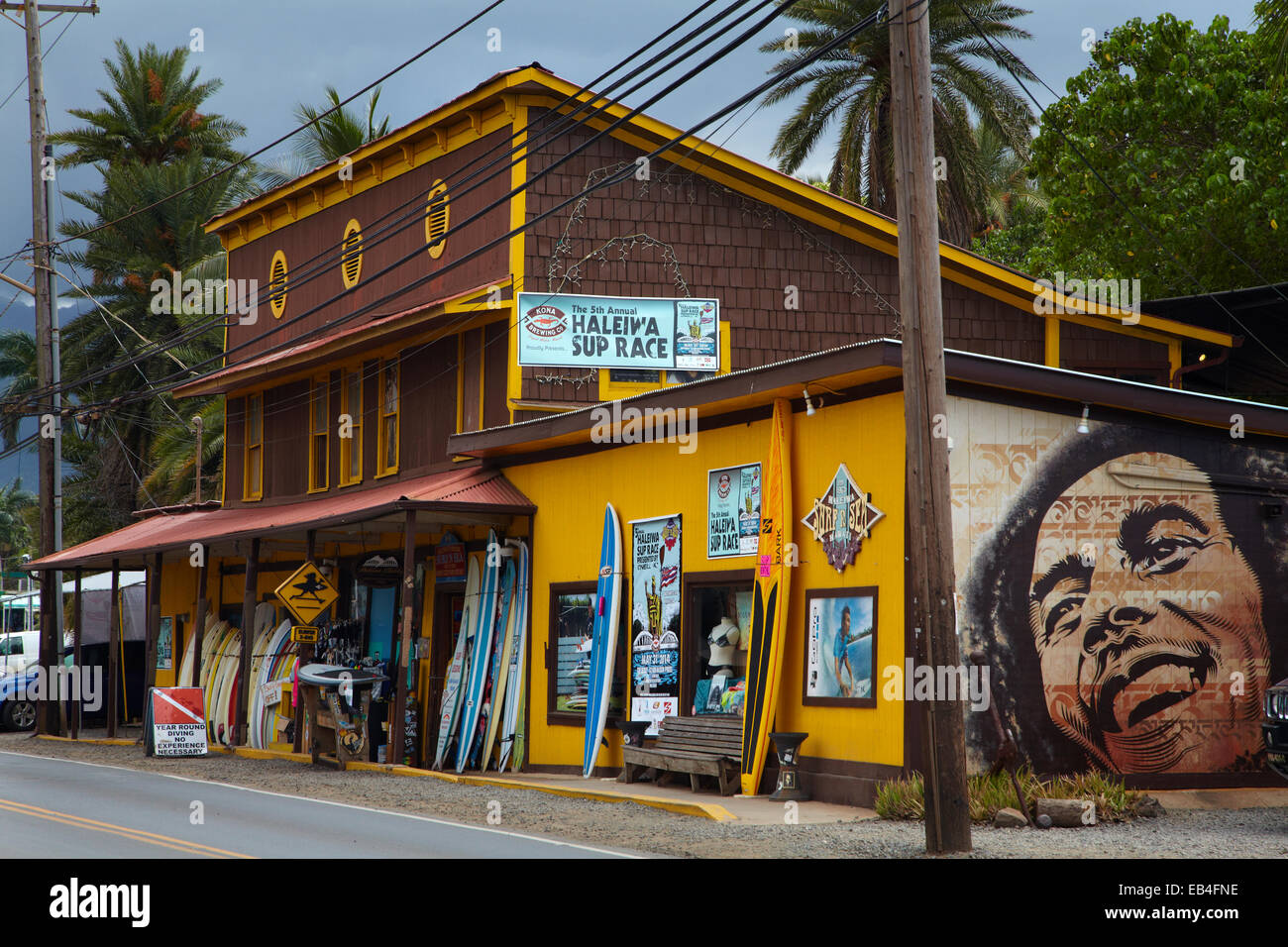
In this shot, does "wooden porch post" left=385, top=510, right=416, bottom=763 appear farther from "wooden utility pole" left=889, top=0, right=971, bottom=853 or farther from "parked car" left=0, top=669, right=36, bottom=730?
"parked car" left=0, top=669, right=36, bottom=730

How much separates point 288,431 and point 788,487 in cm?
1418

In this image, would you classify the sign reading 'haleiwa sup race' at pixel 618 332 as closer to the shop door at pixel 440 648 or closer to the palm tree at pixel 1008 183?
the shop door at pixel 440 648

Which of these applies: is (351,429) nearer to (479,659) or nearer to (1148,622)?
(479,659)

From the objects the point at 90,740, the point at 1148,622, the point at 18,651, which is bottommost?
the point at 90,740

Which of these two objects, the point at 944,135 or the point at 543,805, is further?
the point at 944,135

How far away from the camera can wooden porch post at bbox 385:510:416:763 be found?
60.3 feet

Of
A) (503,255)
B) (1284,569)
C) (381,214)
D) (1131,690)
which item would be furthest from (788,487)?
(381,214)

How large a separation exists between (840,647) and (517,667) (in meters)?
6.15

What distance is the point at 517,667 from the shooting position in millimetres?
19484

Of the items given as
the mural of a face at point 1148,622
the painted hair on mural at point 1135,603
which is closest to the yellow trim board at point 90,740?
the painted hair on mural at point 1135,603

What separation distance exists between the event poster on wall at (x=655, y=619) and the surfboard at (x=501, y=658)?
100 inches

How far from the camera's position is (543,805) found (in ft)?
49.2

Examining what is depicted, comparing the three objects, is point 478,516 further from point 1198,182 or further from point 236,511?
point 1198,182

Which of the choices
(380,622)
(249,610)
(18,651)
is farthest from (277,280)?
(18,651)
